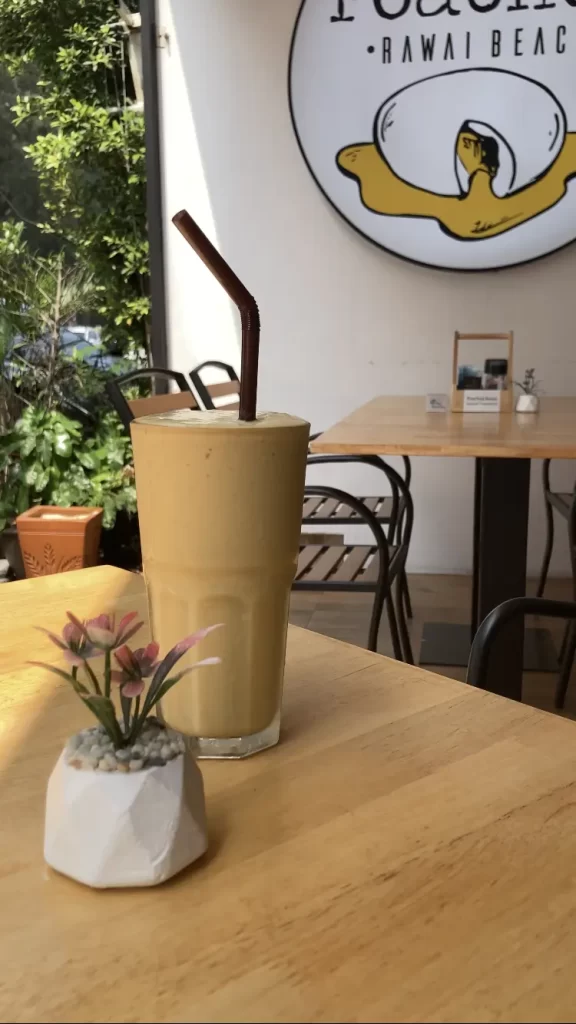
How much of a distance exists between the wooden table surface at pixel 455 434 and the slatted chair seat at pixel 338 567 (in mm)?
296

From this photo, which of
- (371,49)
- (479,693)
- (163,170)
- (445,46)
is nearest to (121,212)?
(163,170)

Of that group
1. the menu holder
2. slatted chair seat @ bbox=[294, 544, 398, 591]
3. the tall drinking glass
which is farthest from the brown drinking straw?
the menu holder

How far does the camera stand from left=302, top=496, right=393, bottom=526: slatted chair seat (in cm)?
235

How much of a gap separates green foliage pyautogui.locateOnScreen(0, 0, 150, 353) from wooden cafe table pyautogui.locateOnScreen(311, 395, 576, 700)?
5.62 feet

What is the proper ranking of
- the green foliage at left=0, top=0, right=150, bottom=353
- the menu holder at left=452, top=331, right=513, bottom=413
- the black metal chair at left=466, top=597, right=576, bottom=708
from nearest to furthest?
the black metal chair at left=466, top=597, right=576, bottom=708 < the menu holder at left=452, top=331, right=513, bottom=413 < the green foliage at left=0, top=0, right=150, bottom=353

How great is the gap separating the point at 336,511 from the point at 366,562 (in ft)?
1.03

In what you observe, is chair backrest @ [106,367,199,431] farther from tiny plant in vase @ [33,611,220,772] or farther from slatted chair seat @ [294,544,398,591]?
tiny plant in vase @ [33,611,220,772]

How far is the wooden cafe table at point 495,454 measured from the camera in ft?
5.76

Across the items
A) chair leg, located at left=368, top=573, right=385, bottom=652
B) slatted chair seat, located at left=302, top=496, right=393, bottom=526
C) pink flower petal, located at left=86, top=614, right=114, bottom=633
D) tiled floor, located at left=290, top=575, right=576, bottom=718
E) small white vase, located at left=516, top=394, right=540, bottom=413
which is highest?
pink flower petal, located at left=86, top=614, right=114, bottom=633

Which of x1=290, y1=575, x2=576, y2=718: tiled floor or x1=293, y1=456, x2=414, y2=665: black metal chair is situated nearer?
x1=293, y1=456, x2=414, y2=665: black metal chair

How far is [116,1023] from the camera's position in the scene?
1.08 feet

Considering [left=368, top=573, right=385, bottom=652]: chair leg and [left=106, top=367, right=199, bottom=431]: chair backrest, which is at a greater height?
[left=106, top=367, right=199, bottom=431]: chair backrest

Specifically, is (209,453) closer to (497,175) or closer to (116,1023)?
(116,1023)

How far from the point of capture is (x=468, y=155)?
331 cm
